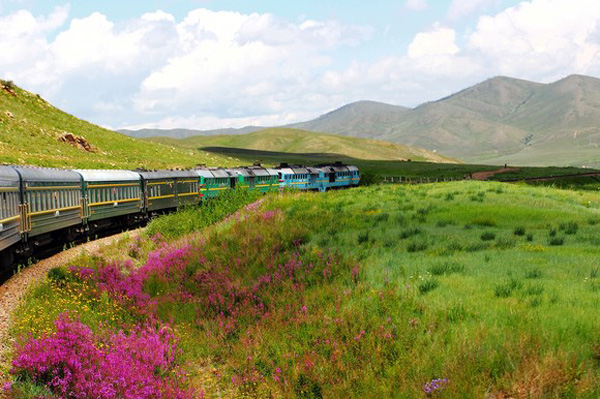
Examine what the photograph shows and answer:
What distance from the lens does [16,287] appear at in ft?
51.9

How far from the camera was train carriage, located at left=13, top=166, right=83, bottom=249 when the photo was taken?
19680 mm

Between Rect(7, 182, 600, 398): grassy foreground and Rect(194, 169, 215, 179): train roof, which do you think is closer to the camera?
Rect(7, 182, 600, 398): grassy foreground

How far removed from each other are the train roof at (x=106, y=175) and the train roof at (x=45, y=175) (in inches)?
41.5

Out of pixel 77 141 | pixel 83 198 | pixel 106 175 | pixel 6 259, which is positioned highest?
pixel 77 141

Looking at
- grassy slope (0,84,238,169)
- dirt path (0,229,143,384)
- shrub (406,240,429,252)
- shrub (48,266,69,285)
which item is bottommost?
dirt path (0,229,143,384)

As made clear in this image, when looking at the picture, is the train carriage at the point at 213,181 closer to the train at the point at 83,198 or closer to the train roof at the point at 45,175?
the train at the point at 83,198

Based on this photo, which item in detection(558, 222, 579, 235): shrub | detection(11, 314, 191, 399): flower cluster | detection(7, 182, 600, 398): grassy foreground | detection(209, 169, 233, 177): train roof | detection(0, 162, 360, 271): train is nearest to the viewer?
detection(7, 182, 600, 398): grassy foreground

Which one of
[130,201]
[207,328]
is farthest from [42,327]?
[130,201]

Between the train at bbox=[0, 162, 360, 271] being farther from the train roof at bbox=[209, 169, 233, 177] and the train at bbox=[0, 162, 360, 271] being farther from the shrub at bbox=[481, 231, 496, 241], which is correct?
the shrub at bbox=[481, 231, 496, 241]

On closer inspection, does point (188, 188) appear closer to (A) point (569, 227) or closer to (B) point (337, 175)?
(A) point (569, 227)

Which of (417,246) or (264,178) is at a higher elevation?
(264,178)

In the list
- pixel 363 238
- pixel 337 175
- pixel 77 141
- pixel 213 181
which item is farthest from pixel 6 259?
pixel 77 141

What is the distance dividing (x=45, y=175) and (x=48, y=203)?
1.11 metres

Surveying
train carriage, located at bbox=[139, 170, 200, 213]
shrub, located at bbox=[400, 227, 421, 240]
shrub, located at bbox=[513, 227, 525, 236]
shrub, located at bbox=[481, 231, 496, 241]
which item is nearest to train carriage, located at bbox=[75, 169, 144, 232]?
train carriage, located at bbox=[139, 170, 200, 213]
